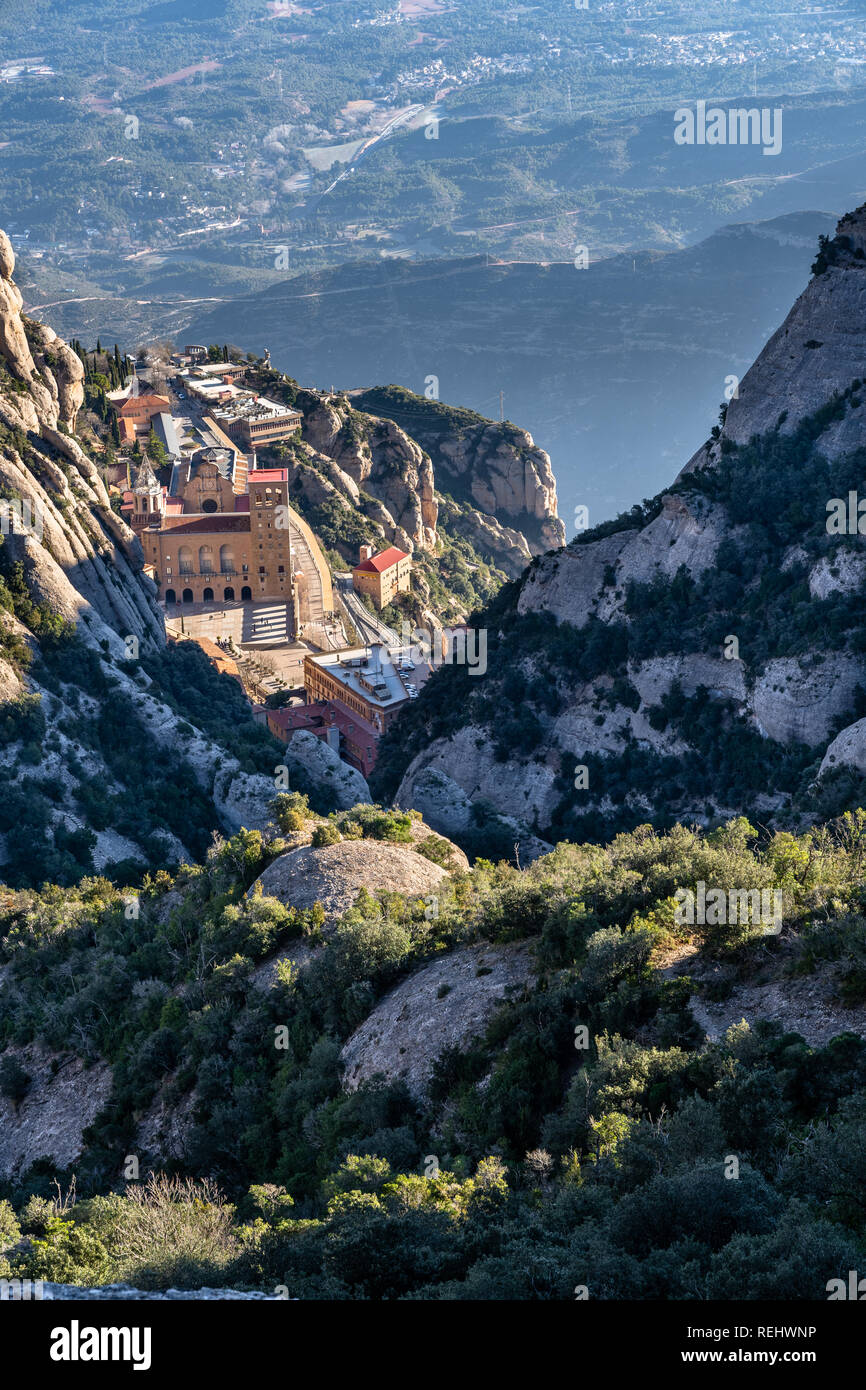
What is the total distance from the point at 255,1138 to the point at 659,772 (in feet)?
95.3

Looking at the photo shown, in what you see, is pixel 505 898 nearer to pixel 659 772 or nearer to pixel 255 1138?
pixel 255 1138

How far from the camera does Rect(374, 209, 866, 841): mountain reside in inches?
2063

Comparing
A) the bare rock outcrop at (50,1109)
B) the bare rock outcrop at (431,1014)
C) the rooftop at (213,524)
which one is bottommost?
the bare rock outcrop at (50,1109)

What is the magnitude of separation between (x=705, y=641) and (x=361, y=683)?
2539cm

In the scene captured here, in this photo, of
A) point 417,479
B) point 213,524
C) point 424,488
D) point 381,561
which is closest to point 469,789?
point 213,524

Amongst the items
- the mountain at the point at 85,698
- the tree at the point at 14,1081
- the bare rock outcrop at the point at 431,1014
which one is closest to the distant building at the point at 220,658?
the mountain at the point at 85,698

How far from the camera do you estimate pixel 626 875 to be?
102 feet

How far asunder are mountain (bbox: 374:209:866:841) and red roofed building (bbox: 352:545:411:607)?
41.2 m

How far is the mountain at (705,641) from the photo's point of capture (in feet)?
172

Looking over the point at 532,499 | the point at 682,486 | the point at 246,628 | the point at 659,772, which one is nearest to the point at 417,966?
the point at 659,772

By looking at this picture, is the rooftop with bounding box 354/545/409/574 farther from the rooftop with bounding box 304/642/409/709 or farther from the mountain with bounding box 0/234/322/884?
the mountain with bounding box 0/234/322/884

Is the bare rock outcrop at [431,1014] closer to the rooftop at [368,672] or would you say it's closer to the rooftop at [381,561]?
the rooftop at [368,672]

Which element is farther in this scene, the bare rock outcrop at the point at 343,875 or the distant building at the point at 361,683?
the distant building at the point at 361,683

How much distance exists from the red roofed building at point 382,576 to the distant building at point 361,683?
2123 cm
